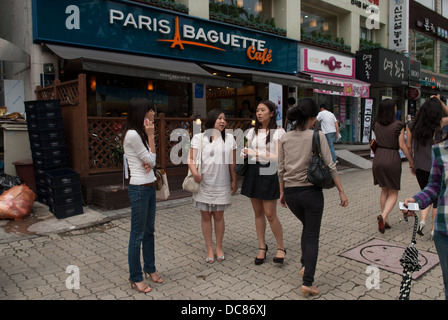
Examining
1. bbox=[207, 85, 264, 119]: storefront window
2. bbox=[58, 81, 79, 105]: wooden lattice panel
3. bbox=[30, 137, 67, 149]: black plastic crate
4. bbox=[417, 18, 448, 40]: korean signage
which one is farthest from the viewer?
bbox=[417, 18, 448, 40]: korean signage

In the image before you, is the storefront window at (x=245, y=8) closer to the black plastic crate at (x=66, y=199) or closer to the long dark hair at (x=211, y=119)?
the black plastic crate at (x=66, y=199)

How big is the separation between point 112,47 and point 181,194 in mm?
4362

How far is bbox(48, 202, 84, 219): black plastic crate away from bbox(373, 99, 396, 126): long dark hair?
5.24m

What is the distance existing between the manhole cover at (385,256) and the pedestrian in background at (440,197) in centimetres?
173

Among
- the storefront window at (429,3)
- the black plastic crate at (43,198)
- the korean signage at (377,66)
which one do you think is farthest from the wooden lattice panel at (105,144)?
the storefront window at (429,3)

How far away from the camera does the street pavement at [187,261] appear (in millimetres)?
3615

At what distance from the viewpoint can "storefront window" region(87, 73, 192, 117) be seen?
32.9ft

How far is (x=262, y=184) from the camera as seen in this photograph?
13.7 ft

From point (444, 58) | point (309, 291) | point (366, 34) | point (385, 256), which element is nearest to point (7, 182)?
point (309, 291)

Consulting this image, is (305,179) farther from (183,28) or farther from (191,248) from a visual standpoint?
(183,28)

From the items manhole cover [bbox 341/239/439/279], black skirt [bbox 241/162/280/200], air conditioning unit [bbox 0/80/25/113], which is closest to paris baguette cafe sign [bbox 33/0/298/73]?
air conditioning unit [bbox 0/80/25/113]

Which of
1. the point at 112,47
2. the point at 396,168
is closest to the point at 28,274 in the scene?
the point at 396,168

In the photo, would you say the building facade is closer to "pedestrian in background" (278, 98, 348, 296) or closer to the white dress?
the white dress

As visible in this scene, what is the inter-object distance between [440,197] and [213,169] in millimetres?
2467
